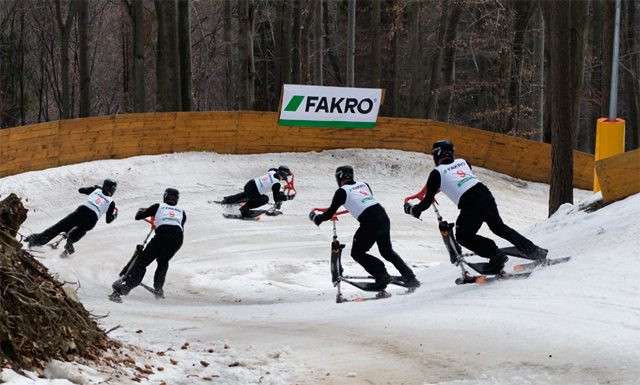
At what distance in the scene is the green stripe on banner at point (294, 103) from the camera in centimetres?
2856

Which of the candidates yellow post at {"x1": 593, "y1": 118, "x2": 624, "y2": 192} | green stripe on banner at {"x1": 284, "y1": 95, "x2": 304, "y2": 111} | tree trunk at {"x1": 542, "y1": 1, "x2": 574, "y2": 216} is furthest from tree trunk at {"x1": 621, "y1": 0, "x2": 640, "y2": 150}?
yellow post at {"x1": 593, "y1": 118, "x2": 624, "y2": 192}

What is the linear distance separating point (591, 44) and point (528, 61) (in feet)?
18.2

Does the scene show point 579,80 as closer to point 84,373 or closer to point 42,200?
point 42,200

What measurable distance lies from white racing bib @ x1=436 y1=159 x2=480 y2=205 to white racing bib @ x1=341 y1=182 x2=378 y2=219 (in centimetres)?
130

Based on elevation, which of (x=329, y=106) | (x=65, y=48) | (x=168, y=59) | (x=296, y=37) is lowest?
(x=329, y=106)

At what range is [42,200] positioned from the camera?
23.9 meters

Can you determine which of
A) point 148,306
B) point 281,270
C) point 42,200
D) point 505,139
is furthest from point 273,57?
point 148,306

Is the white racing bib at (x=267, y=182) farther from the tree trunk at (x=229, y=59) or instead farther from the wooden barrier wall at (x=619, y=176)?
the tree trunk at (x=229, y=59)

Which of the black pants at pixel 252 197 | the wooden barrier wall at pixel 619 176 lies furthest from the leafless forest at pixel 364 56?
the black pants at pixel 252 197

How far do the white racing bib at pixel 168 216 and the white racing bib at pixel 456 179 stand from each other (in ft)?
16.1

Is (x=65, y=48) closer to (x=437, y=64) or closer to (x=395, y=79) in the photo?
(x=395, y=79)

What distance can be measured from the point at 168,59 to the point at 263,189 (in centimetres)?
1067

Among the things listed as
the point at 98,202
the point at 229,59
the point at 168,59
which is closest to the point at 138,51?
the point at 168,59

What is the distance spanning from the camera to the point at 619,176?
1384cm
